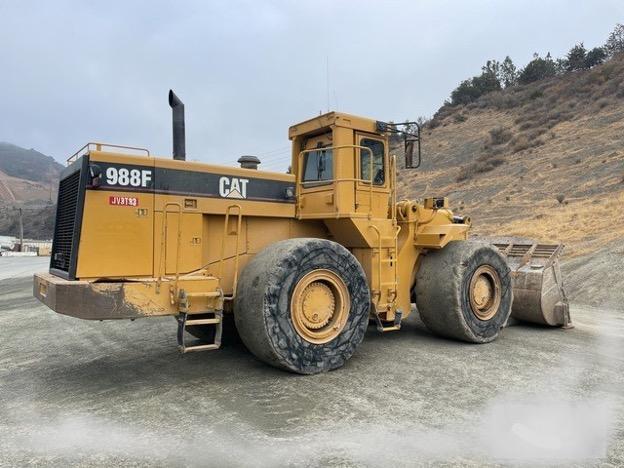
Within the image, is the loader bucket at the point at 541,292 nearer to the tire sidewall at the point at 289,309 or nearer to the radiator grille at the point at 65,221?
the tire sidewall at the point at 289,309

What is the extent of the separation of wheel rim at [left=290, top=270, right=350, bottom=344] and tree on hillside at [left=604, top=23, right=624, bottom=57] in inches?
1702

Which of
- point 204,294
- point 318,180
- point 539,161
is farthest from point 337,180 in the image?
point 539,161

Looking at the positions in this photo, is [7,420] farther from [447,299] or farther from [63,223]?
[447,299]

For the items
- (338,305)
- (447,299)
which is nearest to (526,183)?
(447,299)

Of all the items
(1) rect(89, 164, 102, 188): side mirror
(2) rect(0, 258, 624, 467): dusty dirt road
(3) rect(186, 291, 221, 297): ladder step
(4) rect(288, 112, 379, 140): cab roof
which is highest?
(4) rect(288, 112, 379, 140): cab roof

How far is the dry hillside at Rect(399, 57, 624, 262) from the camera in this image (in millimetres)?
18828

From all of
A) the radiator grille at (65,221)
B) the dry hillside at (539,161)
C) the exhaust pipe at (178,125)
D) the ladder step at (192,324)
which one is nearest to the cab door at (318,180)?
the exhaust pipe at (178,125)

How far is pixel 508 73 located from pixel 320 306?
159 feet

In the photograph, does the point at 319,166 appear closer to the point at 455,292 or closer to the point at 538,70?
the point at 455,292

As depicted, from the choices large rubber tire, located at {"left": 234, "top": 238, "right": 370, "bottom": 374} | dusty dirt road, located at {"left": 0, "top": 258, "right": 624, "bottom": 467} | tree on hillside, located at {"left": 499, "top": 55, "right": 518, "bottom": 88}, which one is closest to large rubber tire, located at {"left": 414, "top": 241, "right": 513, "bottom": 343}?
dusty dirt road, located at {"left": 0, "top": 258, "right": 624, "bottom": 467}

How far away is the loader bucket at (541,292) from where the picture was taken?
859 cm

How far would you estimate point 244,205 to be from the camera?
21.2 feet

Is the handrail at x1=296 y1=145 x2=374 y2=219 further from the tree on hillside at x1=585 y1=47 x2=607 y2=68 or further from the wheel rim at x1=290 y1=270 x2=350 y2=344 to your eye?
the tree on hillside at x1=585 y1=47 x2=607 y2=68

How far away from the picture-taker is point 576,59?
1646 inches
